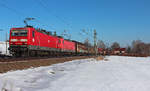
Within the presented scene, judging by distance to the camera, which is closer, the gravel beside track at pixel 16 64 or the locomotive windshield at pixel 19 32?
the gravel beside track at pixel 16 64

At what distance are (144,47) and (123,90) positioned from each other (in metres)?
127

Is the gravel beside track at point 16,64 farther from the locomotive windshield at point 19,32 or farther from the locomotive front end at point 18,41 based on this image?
the locomotive windshield at point 19,32

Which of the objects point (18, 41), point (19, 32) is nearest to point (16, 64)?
point (18, 41)

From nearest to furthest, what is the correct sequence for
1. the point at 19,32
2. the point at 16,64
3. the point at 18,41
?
the point at 16,64, the point at 18,41, the point at 19,32

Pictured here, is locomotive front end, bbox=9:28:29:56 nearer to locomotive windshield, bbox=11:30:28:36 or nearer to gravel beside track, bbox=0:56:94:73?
locomotive windshield, bbox=11:30:28:36

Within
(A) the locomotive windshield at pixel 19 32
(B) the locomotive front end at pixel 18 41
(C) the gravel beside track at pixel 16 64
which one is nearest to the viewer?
(C) the gravel beside track at pixel 16 64

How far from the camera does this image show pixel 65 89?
5.43 m

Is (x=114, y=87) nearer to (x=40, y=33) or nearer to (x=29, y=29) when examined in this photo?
(x=29, y=29)

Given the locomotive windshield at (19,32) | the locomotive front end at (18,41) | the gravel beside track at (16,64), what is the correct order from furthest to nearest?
1. the locomotive windshield at (19,32)
2. the locomotive front end at (18,41)
3. the gravel beside track at (16,64)

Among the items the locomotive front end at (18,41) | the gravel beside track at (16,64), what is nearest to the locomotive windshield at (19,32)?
the locomotive front end at (18,41)

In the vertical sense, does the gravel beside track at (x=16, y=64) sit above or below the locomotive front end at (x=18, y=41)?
below

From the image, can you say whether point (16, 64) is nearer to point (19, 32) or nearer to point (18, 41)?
point (18, 41)

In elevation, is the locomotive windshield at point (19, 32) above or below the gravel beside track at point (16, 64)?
above

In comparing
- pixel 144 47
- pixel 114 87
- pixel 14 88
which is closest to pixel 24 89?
pixel 14 88
